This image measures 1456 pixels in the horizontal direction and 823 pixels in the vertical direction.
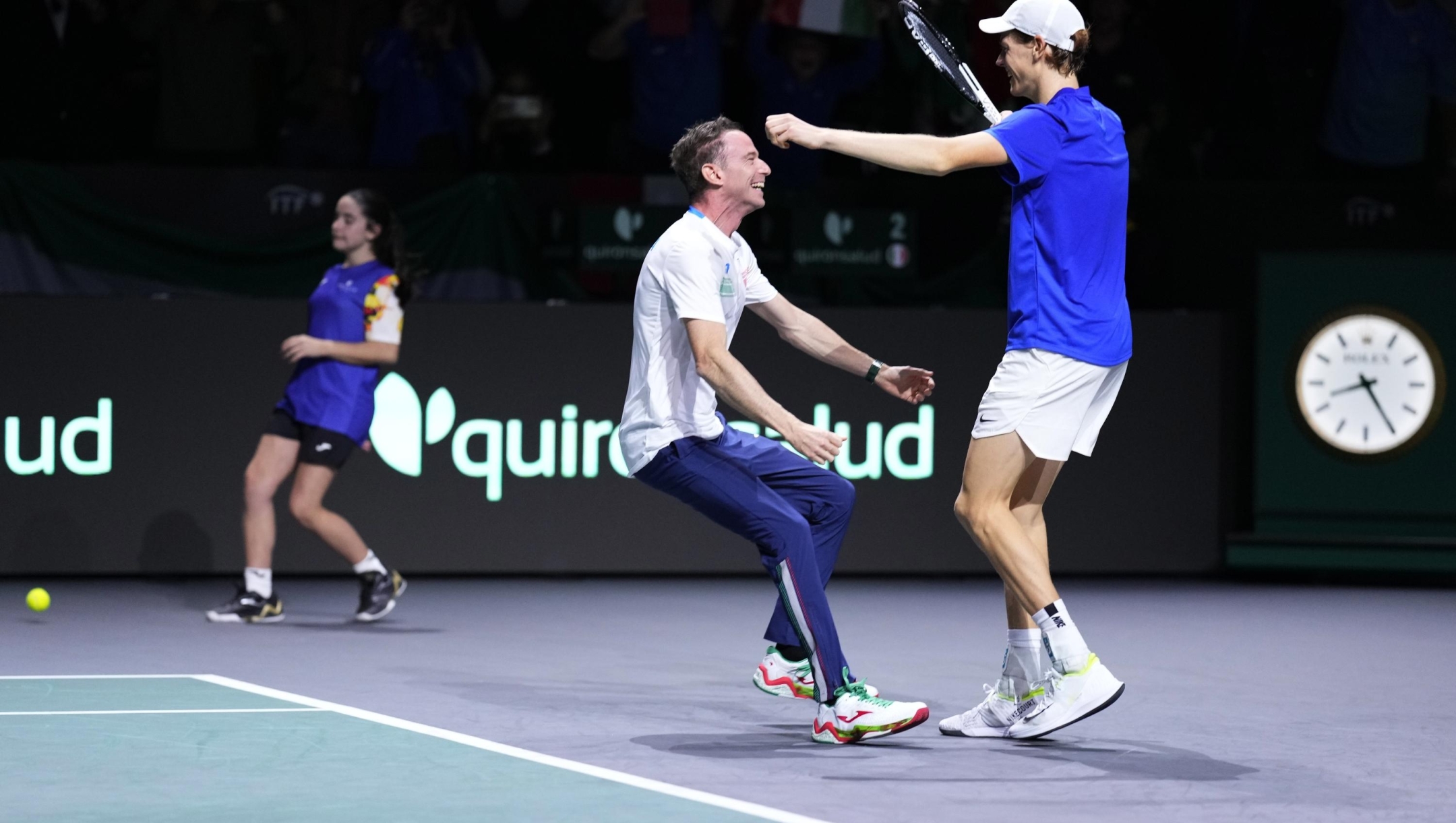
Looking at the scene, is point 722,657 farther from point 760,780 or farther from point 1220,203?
point 1220,203

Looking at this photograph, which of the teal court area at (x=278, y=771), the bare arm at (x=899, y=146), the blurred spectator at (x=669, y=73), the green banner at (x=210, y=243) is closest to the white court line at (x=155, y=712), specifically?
the teal court area at (x=278, y=771)

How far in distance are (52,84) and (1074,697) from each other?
8.67 meters

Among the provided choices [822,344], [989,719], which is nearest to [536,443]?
[822,344]

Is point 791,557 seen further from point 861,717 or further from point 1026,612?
point 1026,612

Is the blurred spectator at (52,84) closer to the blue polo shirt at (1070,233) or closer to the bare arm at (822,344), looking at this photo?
the bare arm at (822,344)

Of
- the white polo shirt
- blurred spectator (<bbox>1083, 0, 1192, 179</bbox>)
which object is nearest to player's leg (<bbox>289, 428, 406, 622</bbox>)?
the white polo shirt

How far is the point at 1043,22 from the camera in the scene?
587 cm

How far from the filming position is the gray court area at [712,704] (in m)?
5.15

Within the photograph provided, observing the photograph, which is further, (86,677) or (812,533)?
(86,677)

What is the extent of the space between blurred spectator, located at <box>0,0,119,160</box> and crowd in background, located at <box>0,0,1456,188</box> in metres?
0.01

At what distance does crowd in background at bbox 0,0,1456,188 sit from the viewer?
12.4 meters

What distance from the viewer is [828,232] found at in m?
11.6

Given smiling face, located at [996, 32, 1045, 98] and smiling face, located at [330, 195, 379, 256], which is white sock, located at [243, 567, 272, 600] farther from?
smiling face, located at [996, 32, 1045, 98]

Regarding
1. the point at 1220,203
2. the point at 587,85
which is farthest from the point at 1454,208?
the point at 587,85
